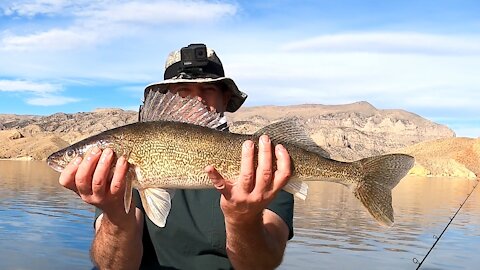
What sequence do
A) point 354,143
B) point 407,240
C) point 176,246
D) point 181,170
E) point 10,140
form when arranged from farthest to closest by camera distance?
point 354,143
point 10,140
point 407,240
point 176,246
point 181,170

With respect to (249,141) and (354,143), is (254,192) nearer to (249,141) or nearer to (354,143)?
(249,141)

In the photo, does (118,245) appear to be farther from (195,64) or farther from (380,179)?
(380,179)

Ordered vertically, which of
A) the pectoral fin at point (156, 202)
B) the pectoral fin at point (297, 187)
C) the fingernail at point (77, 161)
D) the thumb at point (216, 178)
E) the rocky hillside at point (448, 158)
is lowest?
the rocky hillside at point (448, 158)

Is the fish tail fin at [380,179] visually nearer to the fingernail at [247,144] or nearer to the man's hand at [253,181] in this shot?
the man's hand at [253,181]

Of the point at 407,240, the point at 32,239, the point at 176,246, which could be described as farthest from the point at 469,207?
the point at 176,246

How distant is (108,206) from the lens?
3.86 m

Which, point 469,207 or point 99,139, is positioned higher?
point 99,139

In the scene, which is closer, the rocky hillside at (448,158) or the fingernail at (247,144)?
the fingernail at (247,144)

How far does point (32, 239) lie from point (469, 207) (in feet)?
62.6

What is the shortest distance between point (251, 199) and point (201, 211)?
86 centimetres

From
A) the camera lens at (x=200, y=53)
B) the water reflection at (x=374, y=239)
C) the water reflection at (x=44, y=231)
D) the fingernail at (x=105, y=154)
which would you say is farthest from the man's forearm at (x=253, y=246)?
the water reflection at (x=374, y=239)

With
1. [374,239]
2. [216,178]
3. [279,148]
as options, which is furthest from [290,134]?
[374,239]

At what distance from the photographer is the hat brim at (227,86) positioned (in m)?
4.62

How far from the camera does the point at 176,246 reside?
4438 mm
